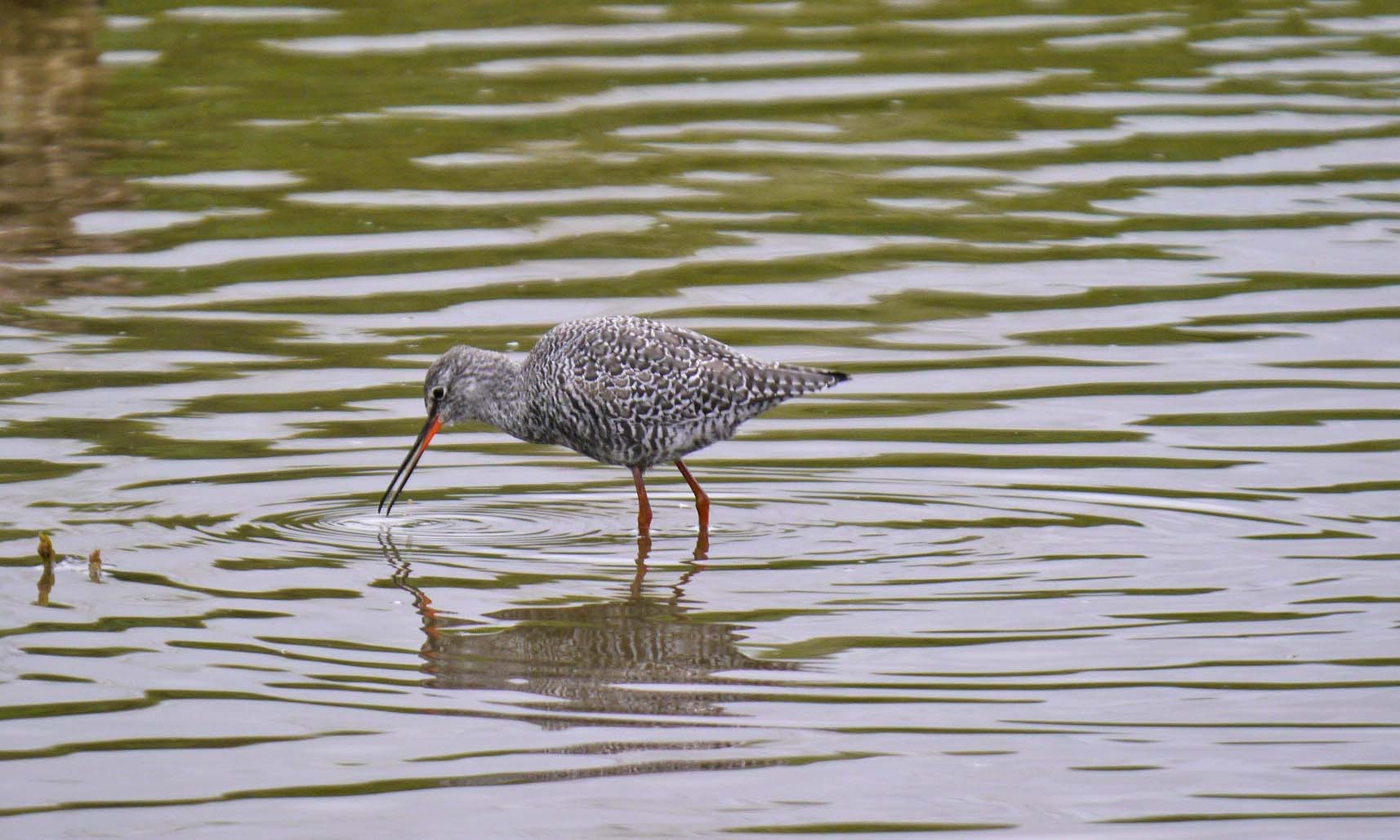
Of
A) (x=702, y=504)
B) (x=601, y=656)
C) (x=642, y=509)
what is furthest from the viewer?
(x=642, y=509)

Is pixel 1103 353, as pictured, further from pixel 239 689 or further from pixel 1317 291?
pixel 239 689

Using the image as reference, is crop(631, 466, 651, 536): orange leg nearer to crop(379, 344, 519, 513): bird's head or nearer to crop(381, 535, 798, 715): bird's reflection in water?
crop(379, 344, 519, 513): bird's head

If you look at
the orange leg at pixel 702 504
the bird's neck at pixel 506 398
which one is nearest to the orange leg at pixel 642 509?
the orange leg at pixel 702 504

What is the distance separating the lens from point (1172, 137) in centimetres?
1616

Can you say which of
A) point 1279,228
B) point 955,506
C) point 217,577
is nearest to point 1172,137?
point 1279,228

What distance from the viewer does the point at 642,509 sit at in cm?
1038

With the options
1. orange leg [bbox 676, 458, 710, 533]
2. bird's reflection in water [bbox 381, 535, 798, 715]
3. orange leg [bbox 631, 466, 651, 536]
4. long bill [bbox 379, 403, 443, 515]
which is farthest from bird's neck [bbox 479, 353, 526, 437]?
bird's reflection in water [bbox 381, 535, 798, 715]

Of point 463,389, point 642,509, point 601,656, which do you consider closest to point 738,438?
point 642,509

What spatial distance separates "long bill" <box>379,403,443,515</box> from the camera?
1047 centimetres

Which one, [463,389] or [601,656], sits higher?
[463,389]

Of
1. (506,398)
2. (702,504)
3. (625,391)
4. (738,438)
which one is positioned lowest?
(738,438)

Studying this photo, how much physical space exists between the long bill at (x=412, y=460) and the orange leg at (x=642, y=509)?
1.06 m

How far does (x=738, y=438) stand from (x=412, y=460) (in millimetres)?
1998

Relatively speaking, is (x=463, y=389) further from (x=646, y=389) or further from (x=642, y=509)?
(x=642, y=509)
